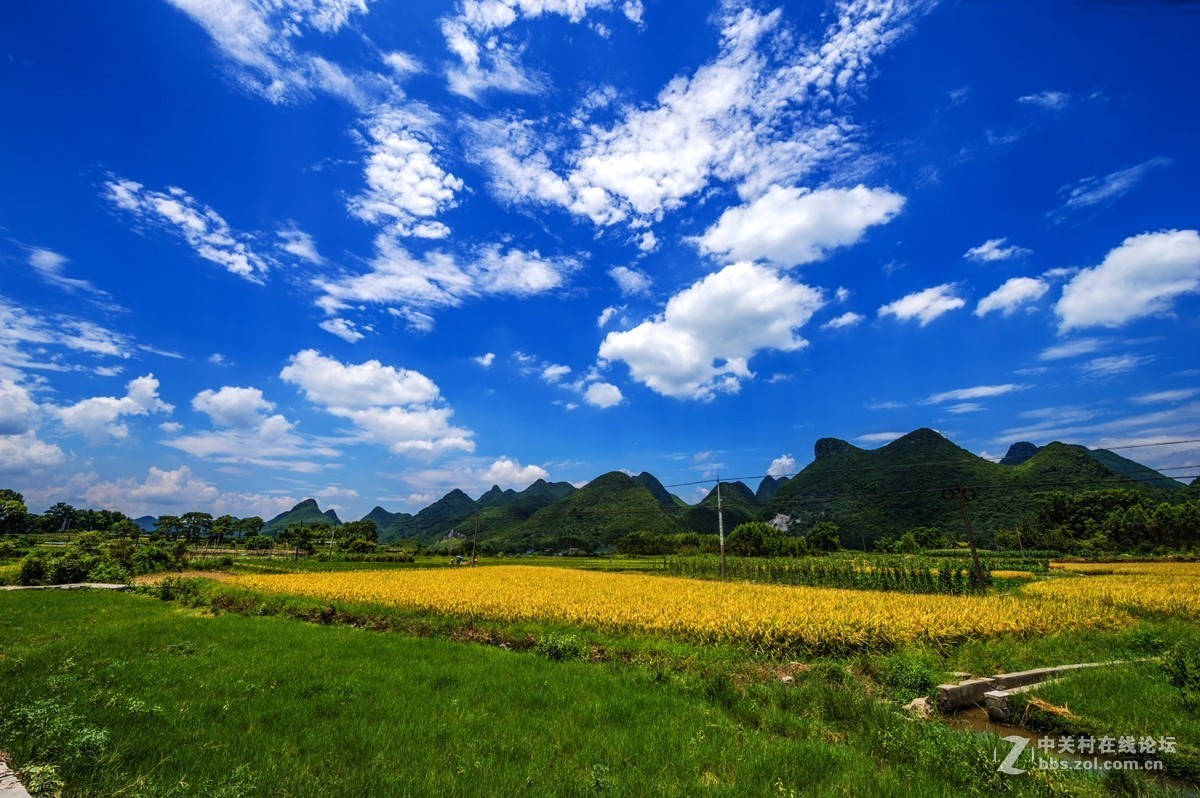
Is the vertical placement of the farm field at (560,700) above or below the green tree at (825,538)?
above

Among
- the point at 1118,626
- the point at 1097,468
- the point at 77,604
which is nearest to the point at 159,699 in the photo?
the point at 77,604

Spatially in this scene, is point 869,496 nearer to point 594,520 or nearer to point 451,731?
point 594,520

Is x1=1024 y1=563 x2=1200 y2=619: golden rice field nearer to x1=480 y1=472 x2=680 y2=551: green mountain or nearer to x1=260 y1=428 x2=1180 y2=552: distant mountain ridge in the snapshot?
x1=260 y1=428 x2=1180 y2=552: distant mountain ridge

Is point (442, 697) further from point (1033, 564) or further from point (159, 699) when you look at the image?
point (1033, 564)

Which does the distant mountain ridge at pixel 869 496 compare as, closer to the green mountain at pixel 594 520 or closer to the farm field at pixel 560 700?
the green mountain at pixel 594 520

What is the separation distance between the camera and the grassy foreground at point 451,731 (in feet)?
17.0

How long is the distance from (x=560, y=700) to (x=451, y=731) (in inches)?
99.6

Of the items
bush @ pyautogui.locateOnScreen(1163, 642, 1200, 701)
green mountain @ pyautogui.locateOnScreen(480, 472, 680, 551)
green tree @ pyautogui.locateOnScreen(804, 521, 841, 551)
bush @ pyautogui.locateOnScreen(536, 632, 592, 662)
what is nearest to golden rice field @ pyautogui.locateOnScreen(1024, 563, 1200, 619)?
bush @ pyautogui.locateOnScreen(1163, 642, 1200, 701)

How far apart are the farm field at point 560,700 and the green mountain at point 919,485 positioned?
79.9m

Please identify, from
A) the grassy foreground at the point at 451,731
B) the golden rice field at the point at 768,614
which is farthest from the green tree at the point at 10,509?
the grassy foreground at the point at 451,731

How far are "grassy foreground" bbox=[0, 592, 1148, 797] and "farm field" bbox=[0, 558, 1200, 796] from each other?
0.13 ft

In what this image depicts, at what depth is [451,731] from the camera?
681cm

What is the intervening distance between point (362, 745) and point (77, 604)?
26095mm

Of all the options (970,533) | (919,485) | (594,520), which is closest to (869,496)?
(919,485)
